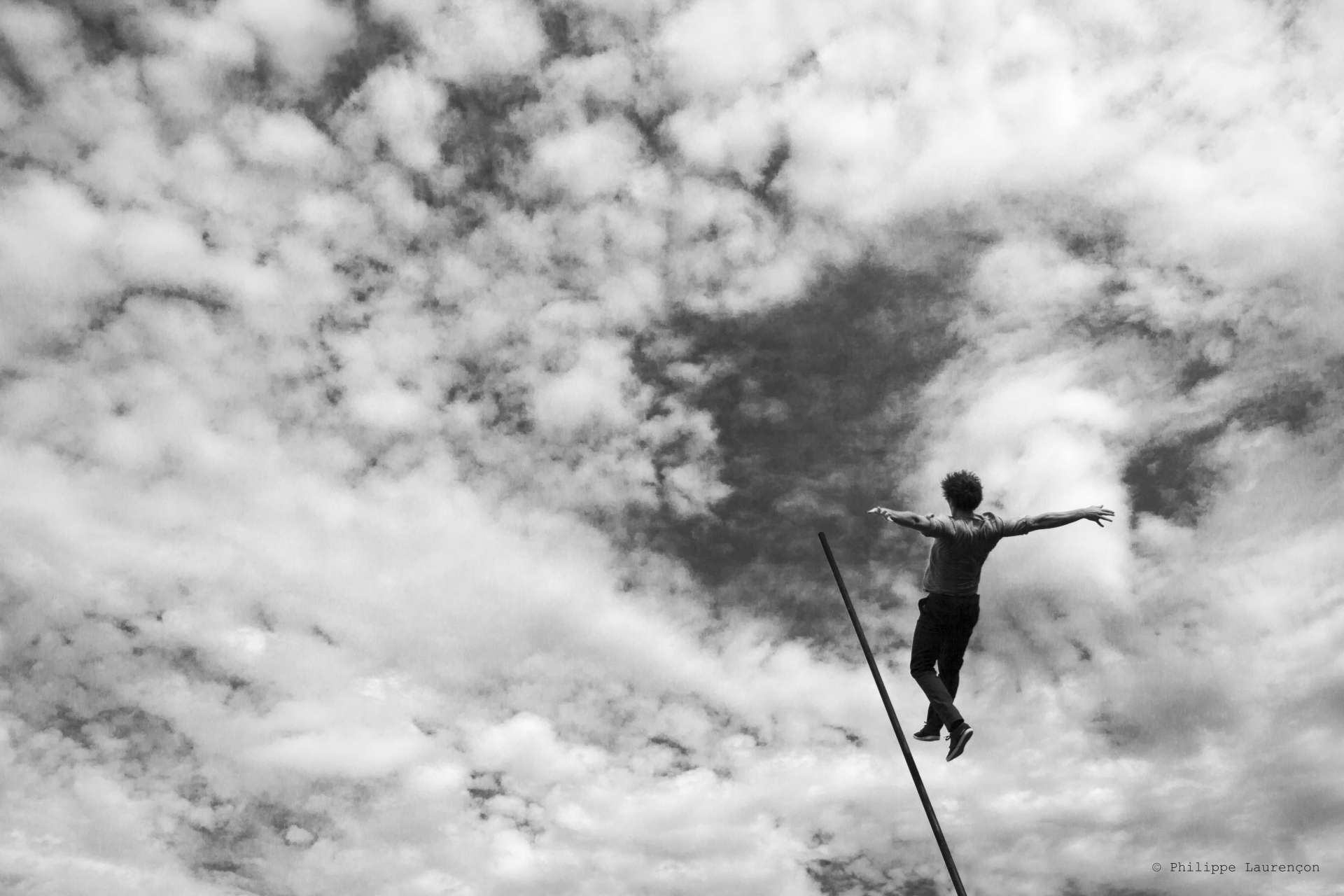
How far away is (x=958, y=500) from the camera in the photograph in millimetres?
9750

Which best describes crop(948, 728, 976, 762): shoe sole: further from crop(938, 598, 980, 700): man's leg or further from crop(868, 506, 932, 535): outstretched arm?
crop(868, 506, 932, 535): outstretched arm

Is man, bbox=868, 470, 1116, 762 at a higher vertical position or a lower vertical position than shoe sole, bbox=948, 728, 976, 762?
higher

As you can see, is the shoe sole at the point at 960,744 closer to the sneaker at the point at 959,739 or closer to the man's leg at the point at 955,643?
the sneaker at the point at 959,739

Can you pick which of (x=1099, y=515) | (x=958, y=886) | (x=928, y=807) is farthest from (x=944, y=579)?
(x=958, y=886)

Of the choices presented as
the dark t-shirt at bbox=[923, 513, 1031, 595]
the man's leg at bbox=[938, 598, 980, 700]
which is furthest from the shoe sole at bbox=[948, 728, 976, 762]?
the dark t-shirt at bbox=[923, 513, 1031, 595]

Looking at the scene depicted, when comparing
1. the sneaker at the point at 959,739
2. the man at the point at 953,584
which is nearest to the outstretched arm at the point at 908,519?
the man at the point at 953,584

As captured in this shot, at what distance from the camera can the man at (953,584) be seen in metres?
9.37

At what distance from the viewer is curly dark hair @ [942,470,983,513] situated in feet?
32.0

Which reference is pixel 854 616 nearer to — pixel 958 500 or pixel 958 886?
pixel 958 500

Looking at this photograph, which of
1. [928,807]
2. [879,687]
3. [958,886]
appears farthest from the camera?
[879,687]

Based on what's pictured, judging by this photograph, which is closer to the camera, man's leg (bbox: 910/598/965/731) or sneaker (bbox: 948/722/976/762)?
sneaker (bbox: 948/722/976/762)

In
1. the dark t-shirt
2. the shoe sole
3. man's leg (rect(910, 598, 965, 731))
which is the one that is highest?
the dark t-shirt

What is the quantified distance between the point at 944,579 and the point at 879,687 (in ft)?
4.44

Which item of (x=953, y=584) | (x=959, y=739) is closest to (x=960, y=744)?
(x=959, y=739)
